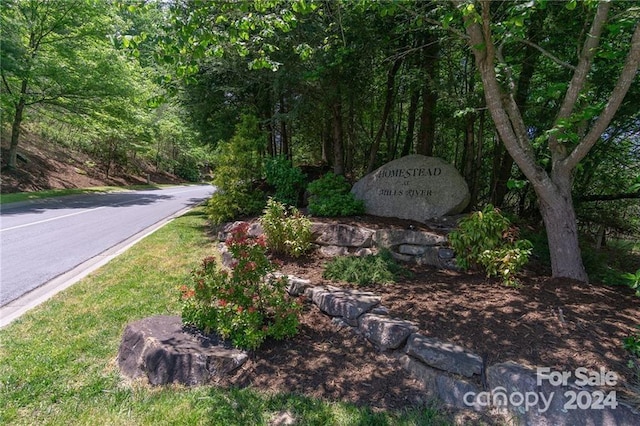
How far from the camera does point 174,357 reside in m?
2.74

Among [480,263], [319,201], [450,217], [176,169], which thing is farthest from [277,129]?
[176,169]

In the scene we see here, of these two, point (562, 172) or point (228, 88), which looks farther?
point (228, 88)

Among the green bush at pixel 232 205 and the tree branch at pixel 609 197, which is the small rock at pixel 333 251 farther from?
the tree branch at pixel 609 197

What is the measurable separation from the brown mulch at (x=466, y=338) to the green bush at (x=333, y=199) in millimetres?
2650

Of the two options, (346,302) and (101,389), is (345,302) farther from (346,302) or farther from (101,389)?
(101,389)

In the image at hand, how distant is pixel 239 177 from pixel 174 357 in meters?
5.19

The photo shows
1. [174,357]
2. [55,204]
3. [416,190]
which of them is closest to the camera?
[174,357]

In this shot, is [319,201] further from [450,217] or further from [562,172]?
[562,172]

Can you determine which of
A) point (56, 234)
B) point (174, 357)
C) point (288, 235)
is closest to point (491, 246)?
point (288, 235)

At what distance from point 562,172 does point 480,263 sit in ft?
4.42

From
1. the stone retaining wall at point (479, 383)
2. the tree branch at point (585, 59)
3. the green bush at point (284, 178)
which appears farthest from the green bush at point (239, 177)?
the tree branch at point (585, 59)

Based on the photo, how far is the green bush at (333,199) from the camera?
20.5 feet

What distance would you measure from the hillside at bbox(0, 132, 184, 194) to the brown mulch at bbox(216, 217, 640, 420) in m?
15.6

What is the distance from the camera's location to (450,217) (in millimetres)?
5609
